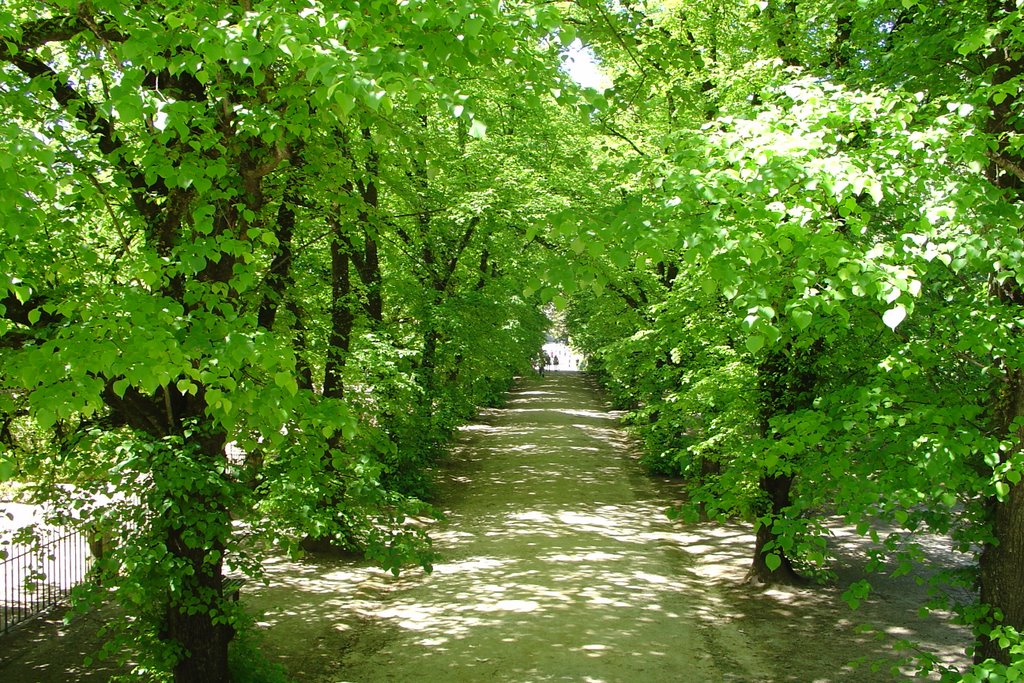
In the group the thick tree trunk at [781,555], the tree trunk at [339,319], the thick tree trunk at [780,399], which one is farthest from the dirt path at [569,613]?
the tree trunk at [339,319]

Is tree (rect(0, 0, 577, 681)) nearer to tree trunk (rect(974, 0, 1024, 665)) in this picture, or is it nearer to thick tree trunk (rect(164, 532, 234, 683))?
thick tree trunk (rect(164, 532, 234, 683))

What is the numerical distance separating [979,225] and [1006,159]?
125cm

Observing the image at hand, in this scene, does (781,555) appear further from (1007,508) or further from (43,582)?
(43,582)

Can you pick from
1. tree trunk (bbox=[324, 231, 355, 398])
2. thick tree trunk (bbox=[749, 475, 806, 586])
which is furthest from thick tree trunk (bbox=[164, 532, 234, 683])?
thick tree trunk (bbox=[749, 475, 806, 586])

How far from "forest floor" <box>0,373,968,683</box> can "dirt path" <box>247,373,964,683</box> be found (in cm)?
3

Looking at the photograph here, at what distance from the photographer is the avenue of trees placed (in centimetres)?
488

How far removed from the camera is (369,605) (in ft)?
39.9

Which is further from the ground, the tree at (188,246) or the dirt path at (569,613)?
the tree at (188,246)

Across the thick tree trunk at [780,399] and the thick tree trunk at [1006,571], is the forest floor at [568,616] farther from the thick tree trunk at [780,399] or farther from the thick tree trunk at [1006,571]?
the thick tree trunk at [1006,571]

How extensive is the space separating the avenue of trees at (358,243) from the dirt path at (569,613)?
9.07 ft

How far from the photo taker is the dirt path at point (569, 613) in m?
9.65

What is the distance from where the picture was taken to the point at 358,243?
32.0ft

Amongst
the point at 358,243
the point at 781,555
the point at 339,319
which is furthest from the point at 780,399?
the point at 339,319

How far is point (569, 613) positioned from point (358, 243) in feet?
19.7
